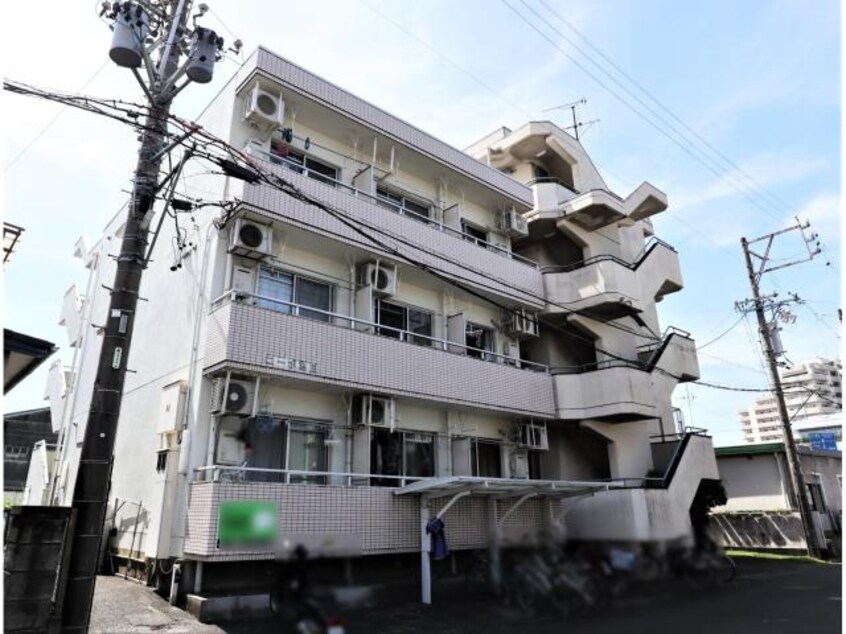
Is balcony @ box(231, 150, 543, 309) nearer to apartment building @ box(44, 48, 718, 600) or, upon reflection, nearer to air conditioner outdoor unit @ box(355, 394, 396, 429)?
apartment building @ box(44, 48, 718, 600)

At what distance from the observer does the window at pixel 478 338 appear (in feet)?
46.4

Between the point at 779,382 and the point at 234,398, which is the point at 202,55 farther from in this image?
the point at 779,382

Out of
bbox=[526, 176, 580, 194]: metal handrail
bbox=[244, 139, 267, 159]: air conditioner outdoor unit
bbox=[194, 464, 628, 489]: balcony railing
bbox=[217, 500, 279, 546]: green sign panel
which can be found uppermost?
bbox=[526, 176, 580, 194]: metal handrail

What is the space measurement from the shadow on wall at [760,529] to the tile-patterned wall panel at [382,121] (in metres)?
12.6

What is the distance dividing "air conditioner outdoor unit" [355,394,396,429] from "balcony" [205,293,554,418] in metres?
0.24

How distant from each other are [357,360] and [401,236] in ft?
11.0

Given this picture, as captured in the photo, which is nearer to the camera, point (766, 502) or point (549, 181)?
point (549, 181)

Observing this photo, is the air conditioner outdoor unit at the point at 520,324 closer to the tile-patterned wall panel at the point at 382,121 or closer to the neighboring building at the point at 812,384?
the tile-patterned wall panel at the point at 382,121

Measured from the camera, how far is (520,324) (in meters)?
14.7

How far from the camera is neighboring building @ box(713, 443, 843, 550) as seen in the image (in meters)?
17.9

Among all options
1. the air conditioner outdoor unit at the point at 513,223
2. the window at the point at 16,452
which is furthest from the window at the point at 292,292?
the window at the point at 16,452

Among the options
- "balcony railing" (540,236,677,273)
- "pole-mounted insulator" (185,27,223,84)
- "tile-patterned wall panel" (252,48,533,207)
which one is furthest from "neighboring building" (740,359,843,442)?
"pole-mounted insulator" (185,27,223,84)

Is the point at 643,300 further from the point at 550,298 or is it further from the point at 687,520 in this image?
the point at 687,520

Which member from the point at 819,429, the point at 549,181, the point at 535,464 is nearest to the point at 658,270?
the point at 549,181
